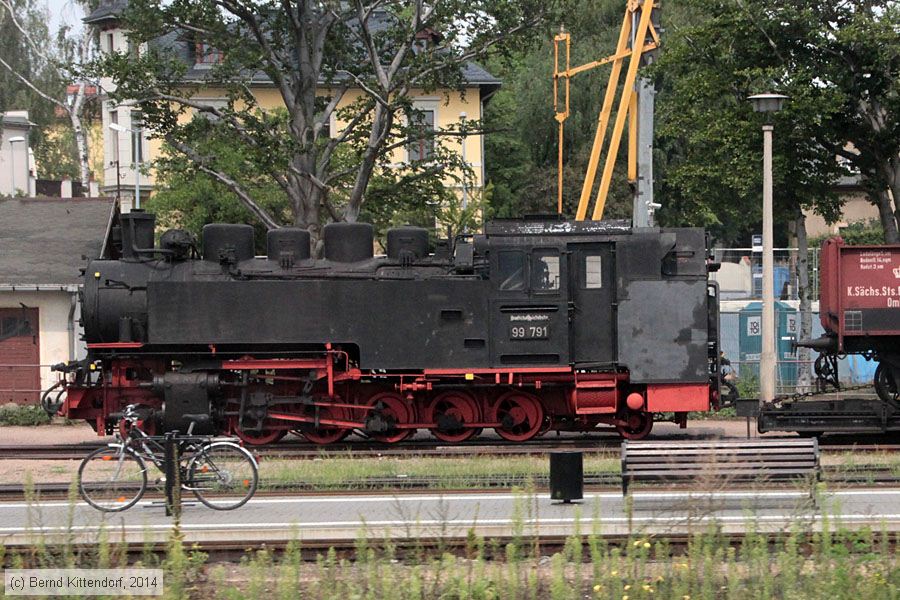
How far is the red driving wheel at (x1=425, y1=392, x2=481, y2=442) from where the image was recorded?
59.9 ft

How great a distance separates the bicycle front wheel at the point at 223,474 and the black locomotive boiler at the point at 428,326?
526 centimetres

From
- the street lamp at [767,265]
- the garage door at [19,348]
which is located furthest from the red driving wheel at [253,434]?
the garage door at [19,348]

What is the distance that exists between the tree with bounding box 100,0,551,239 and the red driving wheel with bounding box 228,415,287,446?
729 centimetres

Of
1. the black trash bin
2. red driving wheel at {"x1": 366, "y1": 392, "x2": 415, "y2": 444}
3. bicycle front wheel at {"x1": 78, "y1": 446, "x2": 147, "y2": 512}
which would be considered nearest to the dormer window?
red driving wheel at {"x1": 366, "y1": 392, "x2": 415, "y2": 444}

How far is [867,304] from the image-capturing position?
18109 mm

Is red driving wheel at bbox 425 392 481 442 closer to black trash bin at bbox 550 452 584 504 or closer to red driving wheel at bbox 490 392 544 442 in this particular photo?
red driving wheel at bbox 490 392 544 442

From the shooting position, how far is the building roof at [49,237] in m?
25.9

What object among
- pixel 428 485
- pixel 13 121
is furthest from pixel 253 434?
pixel 13 121

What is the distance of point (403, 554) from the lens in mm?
10320

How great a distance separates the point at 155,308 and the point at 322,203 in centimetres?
805

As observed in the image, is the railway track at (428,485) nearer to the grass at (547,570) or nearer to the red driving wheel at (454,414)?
the grass at (547,570)

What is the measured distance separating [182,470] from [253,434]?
5.93 metres

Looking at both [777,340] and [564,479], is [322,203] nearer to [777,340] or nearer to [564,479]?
[777,340]

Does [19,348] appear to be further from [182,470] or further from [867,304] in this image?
[867,304]
